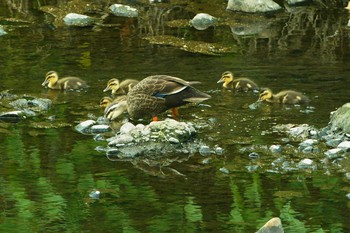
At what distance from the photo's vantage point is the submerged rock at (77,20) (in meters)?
17.0

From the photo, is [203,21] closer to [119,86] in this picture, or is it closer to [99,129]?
[119,86]

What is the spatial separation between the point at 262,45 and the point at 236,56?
0.84 m

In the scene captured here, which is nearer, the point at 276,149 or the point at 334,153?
the point at 334,153

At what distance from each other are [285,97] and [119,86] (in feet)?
6.38

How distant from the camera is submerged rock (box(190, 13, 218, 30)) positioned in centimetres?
1692

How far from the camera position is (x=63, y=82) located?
12930 mm

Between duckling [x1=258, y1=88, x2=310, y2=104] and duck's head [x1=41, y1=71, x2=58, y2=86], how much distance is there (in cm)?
245

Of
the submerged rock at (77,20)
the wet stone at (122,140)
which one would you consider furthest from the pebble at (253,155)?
the submerged rock at (77,20)

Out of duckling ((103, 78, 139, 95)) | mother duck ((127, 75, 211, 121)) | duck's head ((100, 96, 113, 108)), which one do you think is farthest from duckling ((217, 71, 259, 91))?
duck's head ((100, 96, 113, 108))

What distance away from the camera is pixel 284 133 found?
10.9m

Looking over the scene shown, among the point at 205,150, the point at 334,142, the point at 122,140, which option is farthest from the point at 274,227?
the point at 122,140

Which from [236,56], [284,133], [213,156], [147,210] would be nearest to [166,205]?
[147,210]

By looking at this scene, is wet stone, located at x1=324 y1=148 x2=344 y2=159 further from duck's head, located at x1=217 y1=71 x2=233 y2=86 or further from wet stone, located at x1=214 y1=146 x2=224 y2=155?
duck's head, located at x1=217 y1=71 x2=233 y2=86

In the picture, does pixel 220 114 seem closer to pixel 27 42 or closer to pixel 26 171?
pixel 26 171
